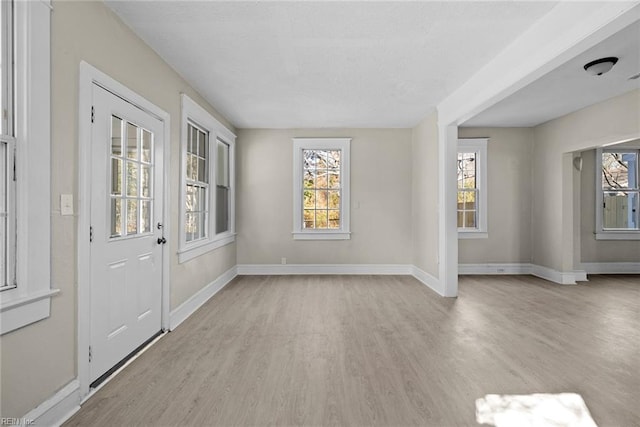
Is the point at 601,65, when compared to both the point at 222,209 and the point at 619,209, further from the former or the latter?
the point at 222,209

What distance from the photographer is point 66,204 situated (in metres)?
2.07

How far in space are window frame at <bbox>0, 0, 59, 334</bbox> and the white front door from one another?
0.41 metres

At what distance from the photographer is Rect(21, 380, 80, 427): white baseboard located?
180 centimetres

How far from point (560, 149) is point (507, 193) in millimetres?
1067

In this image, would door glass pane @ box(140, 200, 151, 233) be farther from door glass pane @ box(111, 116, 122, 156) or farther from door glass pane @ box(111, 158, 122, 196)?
door glass pane @ box(111, 116, 122, 156)

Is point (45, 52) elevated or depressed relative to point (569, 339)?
elevated

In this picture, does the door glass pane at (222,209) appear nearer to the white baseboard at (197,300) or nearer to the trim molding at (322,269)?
A: the white baseboard at (197,300)

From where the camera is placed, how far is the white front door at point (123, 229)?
2371 mm

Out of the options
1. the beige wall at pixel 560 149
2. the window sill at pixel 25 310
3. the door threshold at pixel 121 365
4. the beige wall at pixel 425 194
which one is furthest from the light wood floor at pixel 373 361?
the beige wall at pixel 560 149

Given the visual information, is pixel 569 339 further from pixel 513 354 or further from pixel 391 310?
pixel 391 310

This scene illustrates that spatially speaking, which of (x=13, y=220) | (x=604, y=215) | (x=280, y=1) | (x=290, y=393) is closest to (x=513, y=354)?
(x=290, y=393)

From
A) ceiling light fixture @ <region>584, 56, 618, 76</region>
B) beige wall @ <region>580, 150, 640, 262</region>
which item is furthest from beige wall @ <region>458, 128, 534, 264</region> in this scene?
ceiling light fixture @ <region>584, 56, 618, 76</region>

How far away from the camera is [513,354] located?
2902mm

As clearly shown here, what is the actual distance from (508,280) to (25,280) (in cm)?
622
